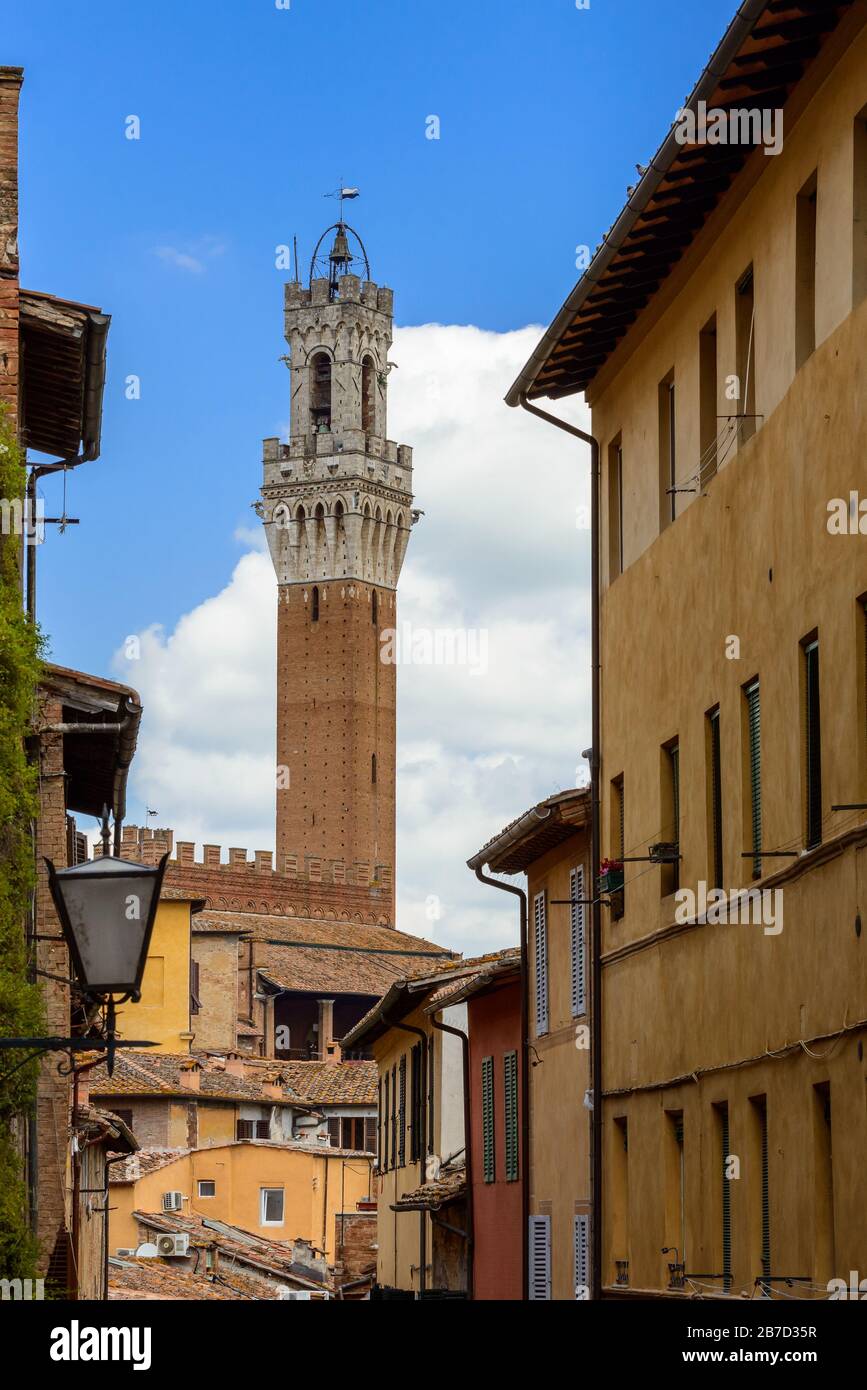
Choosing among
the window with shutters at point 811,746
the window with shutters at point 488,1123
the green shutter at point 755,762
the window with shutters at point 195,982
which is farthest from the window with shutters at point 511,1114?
the window with shutters at point 195,982

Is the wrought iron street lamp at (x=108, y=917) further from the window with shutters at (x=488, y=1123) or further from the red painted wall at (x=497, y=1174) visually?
the window with shutters at (x=488, y=1123)

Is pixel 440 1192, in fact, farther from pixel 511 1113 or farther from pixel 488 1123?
pixel 511 1113

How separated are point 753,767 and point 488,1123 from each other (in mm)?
12896

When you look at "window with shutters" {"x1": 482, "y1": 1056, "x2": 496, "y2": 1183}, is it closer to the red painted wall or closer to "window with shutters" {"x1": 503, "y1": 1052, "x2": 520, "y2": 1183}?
the red painted wall

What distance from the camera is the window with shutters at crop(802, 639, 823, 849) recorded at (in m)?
12.7

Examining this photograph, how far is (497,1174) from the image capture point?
25641 millimetres

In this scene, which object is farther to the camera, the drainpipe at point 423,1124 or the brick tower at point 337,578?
the brick tower at point 337,578

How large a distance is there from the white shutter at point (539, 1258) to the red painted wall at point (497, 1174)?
1.52 meters

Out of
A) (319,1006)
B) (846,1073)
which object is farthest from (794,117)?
(319,1006)

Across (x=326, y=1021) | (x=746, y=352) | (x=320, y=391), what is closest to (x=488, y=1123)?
(x=746, y=352)

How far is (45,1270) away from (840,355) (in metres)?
9.88

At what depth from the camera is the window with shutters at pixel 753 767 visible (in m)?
14.1

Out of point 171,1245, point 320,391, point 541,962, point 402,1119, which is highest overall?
point 320,391
